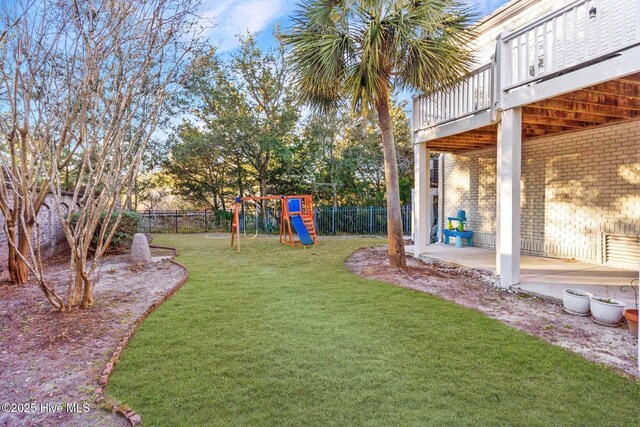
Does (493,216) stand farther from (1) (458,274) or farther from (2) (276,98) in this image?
(2) (276,98)

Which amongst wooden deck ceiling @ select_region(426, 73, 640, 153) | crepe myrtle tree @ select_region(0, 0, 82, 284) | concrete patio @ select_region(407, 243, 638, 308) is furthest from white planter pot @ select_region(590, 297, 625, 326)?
crepe myrtle tree @ select_region(0, 0, 82, 284)

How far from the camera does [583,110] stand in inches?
221

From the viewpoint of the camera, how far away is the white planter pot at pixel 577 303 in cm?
418

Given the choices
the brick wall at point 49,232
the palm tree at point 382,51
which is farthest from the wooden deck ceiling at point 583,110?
the brick wall at point 49,232

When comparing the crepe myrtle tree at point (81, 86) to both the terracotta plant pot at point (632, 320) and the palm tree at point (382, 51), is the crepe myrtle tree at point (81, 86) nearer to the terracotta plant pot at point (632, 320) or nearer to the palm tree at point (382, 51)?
the palm tree at point (382, 51)

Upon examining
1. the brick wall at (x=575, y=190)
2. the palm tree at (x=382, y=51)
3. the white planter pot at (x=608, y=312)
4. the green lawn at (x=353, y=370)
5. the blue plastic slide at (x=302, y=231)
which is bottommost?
the green lawn at (x=353, y=370)

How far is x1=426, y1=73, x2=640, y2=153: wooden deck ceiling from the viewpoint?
191 inches

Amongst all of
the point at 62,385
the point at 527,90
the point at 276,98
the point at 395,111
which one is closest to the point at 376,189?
the point at 395,111

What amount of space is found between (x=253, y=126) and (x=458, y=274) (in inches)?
485

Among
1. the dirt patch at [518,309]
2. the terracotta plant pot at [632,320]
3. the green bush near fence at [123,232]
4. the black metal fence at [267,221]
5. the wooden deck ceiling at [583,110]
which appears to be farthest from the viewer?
the black metal fence at [267,221]

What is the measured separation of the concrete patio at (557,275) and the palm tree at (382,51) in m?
1.83

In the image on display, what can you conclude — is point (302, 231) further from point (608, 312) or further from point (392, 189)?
point (608, 312)

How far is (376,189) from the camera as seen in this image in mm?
17828

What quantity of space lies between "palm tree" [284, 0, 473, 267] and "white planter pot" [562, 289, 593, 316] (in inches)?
116
